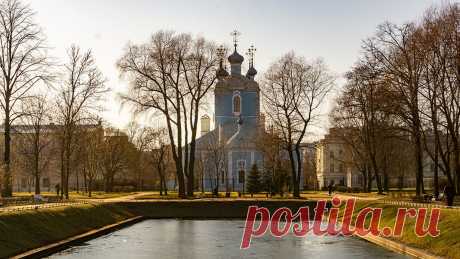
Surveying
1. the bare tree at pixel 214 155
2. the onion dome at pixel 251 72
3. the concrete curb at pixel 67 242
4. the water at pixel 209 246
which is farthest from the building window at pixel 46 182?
the water at pixel 209 246

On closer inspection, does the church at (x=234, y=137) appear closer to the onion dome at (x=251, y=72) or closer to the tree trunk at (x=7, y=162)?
the onion dome at (x=251, y=72)

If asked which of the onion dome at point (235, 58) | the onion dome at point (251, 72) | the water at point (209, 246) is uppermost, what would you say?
the onion dome at point (235, 58)

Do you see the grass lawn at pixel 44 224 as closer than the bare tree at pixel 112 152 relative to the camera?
Yes

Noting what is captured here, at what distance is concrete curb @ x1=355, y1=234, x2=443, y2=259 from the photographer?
23455mm

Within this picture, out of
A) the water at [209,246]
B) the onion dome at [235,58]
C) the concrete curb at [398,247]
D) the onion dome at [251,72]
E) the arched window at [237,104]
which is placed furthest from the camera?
the arched window at [237,104]

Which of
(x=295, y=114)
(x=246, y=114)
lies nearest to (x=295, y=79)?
(x=295, y=114)

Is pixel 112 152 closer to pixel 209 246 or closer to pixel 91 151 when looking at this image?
pixel 91 151

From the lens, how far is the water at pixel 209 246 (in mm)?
25500

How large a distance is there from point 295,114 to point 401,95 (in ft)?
56.5

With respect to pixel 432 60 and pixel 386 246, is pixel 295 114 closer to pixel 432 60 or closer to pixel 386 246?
pixel 432 60

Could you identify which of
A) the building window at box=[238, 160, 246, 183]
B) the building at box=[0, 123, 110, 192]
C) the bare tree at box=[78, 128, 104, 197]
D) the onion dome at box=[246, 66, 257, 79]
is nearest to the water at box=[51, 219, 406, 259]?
the building at box=[0, 123, 110, 192]

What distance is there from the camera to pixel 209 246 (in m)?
28.4

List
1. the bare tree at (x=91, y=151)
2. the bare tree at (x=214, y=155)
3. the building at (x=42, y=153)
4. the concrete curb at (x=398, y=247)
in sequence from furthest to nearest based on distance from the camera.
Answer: the bare tree at (x=214, y=155), the bare tree at (x=91, y=151), the building at (x=42, y=153), the concrete curb at (x=398, y=247)

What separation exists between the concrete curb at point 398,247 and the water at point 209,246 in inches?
14.3
